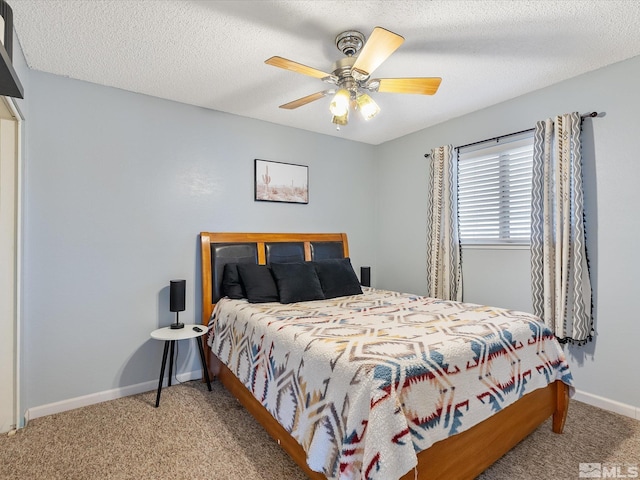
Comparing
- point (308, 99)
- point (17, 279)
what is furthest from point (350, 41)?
point (17, 279)

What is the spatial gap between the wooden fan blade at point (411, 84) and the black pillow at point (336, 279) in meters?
1.66

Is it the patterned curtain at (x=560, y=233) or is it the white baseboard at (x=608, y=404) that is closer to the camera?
the white baseboard at (x=608, y=404)

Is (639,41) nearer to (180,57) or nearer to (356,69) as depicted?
(356,69)

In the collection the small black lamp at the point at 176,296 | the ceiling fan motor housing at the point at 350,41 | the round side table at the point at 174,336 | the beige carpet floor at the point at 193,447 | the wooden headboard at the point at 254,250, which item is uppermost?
the ceiling fan motor housing at the point at 350,41

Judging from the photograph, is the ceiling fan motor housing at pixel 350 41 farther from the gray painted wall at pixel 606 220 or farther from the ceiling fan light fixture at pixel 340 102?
the gray painted wall at pixel 606 220

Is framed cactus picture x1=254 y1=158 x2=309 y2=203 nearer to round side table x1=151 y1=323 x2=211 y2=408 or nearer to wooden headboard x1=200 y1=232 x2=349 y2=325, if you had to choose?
wooden headboard x1=200 y1=232 x2=349 y2=325

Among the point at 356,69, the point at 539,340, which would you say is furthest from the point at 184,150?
the point at 539,340

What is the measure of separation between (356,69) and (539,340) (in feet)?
6.46

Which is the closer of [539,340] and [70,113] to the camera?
[539,340]

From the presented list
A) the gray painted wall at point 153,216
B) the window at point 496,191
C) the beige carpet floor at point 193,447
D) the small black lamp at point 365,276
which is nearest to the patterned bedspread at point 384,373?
the beige carpet floor at point 193,447

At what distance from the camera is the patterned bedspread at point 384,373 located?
128 centimetres

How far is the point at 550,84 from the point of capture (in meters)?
2.74

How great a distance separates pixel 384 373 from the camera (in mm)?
1327

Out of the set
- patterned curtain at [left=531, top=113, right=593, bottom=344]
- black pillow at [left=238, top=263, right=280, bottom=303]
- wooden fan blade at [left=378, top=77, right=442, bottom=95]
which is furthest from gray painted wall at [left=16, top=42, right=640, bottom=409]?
wooden fan blade at [left=378, top=77, right=442, bottom=95]
